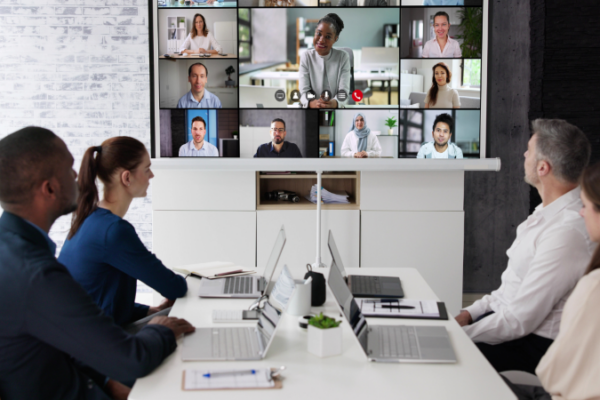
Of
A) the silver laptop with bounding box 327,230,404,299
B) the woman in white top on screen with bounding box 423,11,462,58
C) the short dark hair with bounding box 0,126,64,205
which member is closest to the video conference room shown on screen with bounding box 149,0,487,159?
the woman in white top on screen with bounding box 423,11,462,58

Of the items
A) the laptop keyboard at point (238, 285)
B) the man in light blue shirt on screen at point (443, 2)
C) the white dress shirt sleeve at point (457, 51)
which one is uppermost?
the man in light blue shirt on screen at point (443, 2)

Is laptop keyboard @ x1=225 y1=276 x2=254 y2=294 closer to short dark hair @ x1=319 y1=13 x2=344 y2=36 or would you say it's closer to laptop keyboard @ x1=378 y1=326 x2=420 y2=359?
laptop keyboard @ x1=378 y1=326 x2=420 y2=359

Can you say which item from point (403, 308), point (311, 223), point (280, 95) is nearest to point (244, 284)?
point (403, 308)

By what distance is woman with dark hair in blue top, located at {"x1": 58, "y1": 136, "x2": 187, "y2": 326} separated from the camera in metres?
2.02

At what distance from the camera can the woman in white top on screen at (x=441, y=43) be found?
12.8 feet

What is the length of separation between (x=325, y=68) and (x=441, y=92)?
0.80 metres

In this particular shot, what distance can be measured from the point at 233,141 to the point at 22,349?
277 cm

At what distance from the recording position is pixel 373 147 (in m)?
3.98

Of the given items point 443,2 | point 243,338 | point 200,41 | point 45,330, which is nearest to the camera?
point 45,330

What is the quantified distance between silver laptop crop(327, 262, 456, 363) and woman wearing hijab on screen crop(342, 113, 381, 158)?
2.36 metres

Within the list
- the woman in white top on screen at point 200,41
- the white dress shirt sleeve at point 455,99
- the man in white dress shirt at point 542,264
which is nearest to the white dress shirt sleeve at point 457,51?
the white dress shirt sleeve at point 455,99

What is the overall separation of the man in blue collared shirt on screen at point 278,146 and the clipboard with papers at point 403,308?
2.11 metres

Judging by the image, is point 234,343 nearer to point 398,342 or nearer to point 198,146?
point 398,342

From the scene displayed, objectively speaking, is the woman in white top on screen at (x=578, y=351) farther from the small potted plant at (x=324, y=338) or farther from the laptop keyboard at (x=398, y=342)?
the small potted plant at (x=324, y=338)
